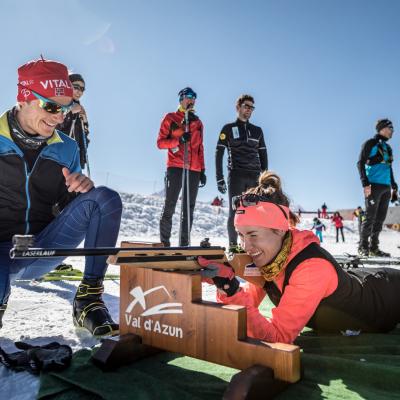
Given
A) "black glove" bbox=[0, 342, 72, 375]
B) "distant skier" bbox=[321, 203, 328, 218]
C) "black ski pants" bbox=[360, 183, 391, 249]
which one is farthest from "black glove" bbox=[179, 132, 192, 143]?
"distant skier" bbox=[321, 203, 328, 218]

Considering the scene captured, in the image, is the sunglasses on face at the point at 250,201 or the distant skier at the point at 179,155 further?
the distant skier at the point at 179,155

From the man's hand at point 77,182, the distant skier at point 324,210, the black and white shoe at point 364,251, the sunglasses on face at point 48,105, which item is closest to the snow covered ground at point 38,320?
the man's hand at point 77,182

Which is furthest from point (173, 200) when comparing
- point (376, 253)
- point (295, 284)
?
point (376, 253)

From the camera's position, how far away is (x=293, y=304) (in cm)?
178

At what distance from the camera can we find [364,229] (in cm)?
724

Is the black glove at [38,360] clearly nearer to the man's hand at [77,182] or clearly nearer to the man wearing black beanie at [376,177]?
the man's hand at [77,182]

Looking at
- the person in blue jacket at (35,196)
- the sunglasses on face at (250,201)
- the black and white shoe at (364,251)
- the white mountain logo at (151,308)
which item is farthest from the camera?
the black and white shoe at (364,251)

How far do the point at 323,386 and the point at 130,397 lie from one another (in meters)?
0.75

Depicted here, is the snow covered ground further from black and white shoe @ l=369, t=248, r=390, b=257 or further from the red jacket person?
black and white shoe @ l=369, t=248, r=390, b=257

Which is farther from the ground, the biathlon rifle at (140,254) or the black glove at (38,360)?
the biathlon rifle at (140,254)

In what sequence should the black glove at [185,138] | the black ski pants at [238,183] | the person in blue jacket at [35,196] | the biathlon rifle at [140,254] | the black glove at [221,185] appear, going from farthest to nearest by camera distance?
1. the black glove at [221,185]
2. the black ski pants at [238,183]
3. the black glove at [185,138]
4. the person in blue jacket at [35,196]
5. the biathlon rifle at [140,254]

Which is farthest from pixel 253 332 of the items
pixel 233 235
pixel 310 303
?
pixel 233 235

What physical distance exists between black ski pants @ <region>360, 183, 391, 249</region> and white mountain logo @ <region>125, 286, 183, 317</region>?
6.37 m

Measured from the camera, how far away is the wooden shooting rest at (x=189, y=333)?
134 cm
